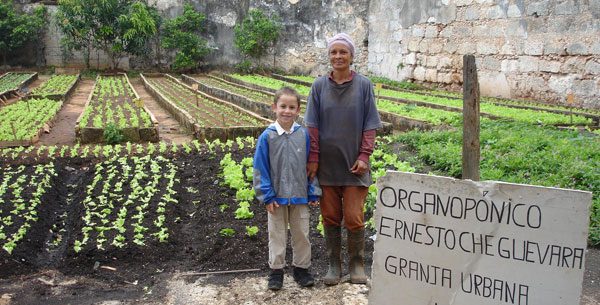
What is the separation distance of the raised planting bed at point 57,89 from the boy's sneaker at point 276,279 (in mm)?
13990

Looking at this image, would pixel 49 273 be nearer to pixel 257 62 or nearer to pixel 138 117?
pixel 138 117

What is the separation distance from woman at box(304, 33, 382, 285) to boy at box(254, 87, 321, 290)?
0.10m

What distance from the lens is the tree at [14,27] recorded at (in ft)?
79.8

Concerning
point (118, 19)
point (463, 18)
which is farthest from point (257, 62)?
point (463, 18)

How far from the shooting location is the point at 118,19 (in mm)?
24719

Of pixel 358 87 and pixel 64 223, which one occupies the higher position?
pixel 358 87

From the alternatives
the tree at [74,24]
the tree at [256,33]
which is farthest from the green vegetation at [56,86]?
the tree at [256,33]

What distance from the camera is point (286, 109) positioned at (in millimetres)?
4312

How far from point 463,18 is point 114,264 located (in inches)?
619

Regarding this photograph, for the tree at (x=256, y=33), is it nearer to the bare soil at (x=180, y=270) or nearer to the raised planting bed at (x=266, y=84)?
the raised planting bed at (x=266, y=84)

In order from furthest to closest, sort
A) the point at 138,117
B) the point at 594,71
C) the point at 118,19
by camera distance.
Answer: the point at 118,19 < the point at 594,71 < the point at 138,117

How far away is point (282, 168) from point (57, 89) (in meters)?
16.3

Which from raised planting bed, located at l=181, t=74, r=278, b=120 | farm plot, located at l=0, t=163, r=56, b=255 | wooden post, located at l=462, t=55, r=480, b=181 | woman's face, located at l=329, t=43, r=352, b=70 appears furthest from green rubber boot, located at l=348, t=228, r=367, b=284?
raised planting bed, located at l=181, t=74, r=278, b=120

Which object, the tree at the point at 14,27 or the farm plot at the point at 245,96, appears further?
the tree at the point at 14,27
